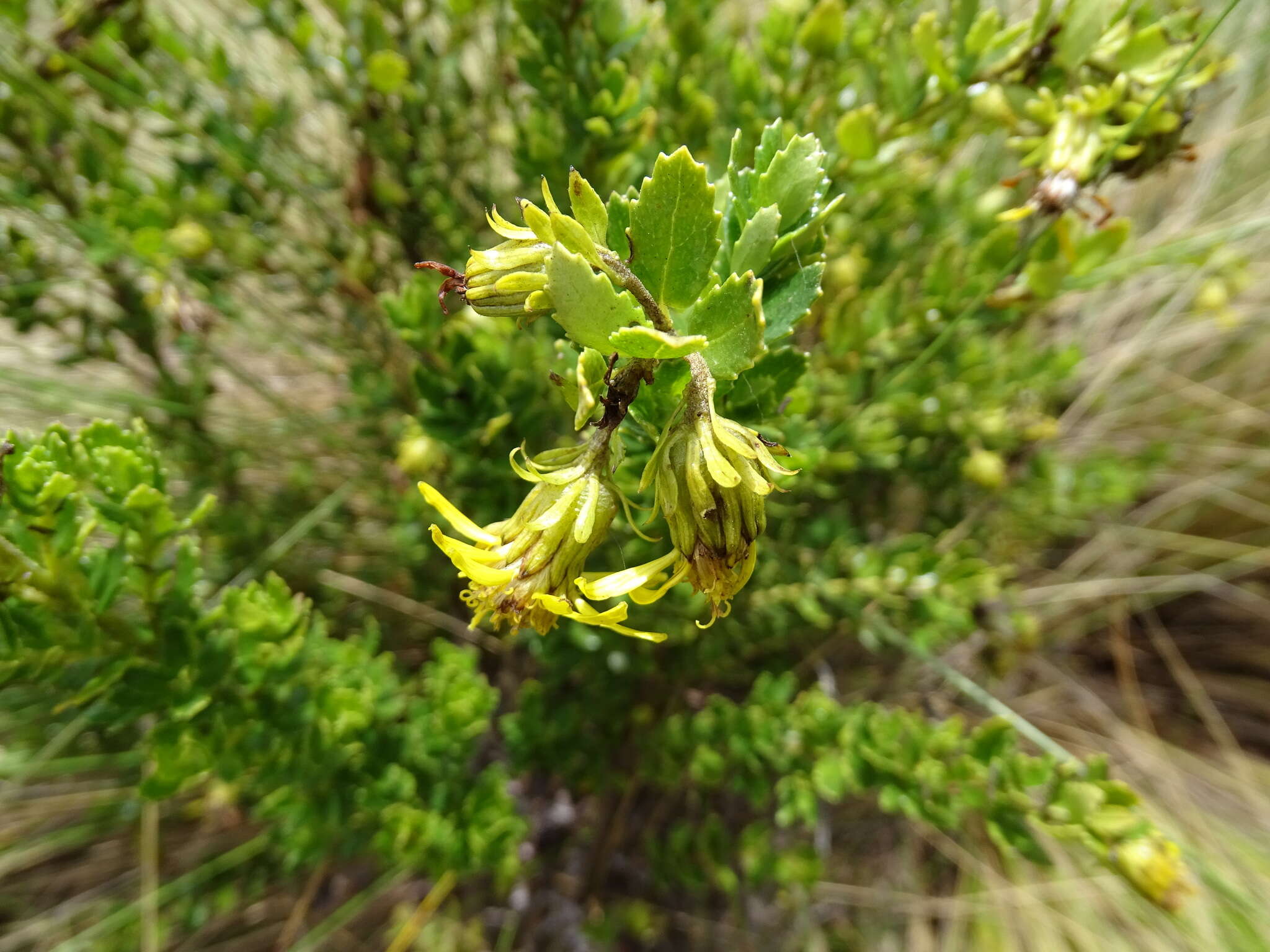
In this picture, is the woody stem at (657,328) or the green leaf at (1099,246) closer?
the woody stem at (657,328)

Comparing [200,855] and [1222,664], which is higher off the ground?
[1222,664]

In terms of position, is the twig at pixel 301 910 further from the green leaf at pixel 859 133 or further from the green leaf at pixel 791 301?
the green leaf at pixel 859 133

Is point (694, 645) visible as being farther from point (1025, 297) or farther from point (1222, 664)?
point (1222, 664)

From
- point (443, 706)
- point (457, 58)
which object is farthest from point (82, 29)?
point (443, 706)

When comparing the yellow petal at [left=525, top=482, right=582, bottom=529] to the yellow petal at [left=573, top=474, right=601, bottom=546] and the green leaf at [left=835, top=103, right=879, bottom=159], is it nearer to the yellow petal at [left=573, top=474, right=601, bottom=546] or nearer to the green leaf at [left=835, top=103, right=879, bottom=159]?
the yellow petal at [left=573, top=474, right=601, bottom=546]

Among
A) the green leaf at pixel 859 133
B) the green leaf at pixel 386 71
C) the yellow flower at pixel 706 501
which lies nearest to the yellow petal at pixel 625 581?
the yellow flower at pixel 706 501

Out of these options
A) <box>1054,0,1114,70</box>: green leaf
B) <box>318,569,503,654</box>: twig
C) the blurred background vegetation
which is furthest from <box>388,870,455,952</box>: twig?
<box>1054,0,1114,70</box>: green leaf

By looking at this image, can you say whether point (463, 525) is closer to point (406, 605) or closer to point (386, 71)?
point (386, 71)
